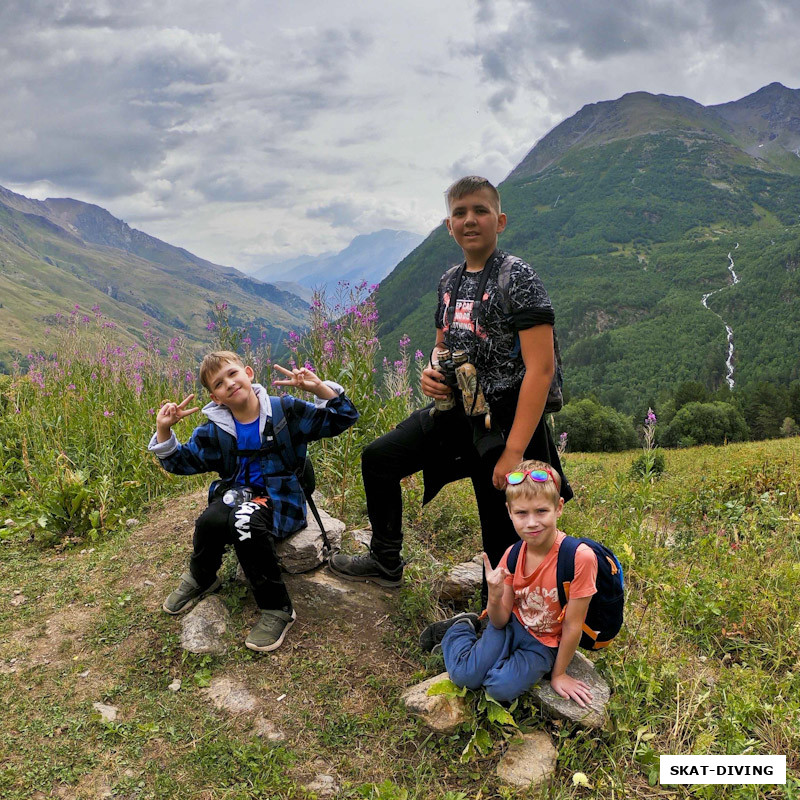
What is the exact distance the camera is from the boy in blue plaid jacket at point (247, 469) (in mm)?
3324

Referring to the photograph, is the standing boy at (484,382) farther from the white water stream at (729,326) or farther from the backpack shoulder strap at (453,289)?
the white water stream at (729,326)

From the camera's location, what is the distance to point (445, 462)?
3.20 meters

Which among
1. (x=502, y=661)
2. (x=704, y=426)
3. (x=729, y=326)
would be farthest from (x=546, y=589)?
(x=729, y=326)

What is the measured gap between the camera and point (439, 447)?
315cm

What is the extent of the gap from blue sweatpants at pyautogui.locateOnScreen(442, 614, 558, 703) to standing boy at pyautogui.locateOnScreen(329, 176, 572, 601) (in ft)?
1.66

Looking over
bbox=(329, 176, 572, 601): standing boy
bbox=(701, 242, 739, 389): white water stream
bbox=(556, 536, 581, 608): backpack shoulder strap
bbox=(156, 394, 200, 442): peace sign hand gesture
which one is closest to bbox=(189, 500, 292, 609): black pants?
bbox=(156, 394, 200, 442): peace sign hand gesture

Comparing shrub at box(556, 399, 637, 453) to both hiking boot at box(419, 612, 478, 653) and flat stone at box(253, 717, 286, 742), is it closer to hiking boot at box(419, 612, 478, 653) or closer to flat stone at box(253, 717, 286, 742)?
hiking boot at box(419, 612, 478, 653)

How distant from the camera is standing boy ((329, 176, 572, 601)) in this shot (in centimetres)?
262

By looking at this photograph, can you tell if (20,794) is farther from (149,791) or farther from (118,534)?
(118,534)

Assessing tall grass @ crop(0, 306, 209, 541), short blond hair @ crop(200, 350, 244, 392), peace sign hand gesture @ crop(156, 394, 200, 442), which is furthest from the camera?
tall grass @ crop(0, 306, 209, 541)

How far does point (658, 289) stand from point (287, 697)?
188 metres

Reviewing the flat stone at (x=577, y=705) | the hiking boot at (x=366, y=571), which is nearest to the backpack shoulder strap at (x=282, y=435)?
the hiking boot at (x=366, y=571)

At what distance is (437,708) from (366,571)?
3.81 feet

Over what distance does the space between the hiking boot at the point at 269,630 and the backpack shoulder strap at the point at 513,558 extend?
5.10ft
